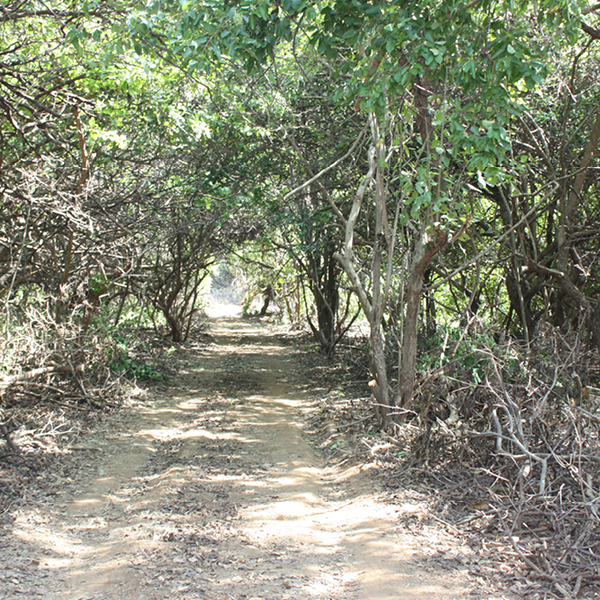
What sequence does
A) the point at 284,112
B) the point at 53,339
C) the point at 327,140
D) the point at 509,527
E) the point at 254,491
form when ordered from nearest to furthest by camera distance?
the point at 509,527, the point at 254,491, the point at 53,339, the point at 284,112, the point at 327,140

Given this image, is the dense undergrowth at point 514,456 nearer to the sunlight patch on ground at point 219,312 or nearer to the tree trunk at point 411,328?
the tree trunk at point 411,328

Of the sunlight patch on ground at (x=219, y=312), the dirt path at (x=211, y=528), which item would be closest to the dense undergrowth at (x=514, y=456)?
the dirt path at (x=211, y=528)

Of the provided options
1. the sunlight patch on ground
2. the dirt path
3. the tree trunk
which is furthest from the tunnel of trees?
the sunlight patch on ground

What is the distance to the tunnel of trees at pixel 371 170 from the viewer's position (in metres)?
4.57

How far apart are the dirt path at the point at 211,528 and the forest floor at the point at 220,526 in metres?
0.01

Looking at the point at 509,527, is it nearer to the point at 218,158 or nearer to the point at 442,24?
the point at 442,24

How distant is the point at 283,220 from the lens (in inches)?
456

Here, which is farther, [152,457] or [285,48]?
[285,48]

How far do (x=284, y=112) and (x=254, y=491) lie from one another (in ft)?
17.8

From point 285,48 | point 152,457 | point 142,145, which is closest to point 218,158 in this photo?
point 142,145

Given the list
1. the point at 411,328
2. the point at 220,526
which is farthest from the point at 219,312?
the point at 220,526

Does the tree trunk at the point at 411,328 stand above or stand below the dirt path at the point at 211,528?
above

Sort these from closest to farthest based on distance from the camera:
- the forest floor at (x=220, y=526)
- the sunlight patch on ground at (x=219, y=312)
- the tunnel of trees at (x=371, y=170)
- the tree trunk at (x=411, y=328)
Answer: the forest floor at (x=220, y=526), the tunnel of trees at (x=371, y=170), the tree trunk at (x=411, y=328), the sunlight patch on ground at (x=219, y=312)

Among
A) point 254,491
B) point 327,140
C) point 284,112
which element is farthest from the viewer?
point 327,140
